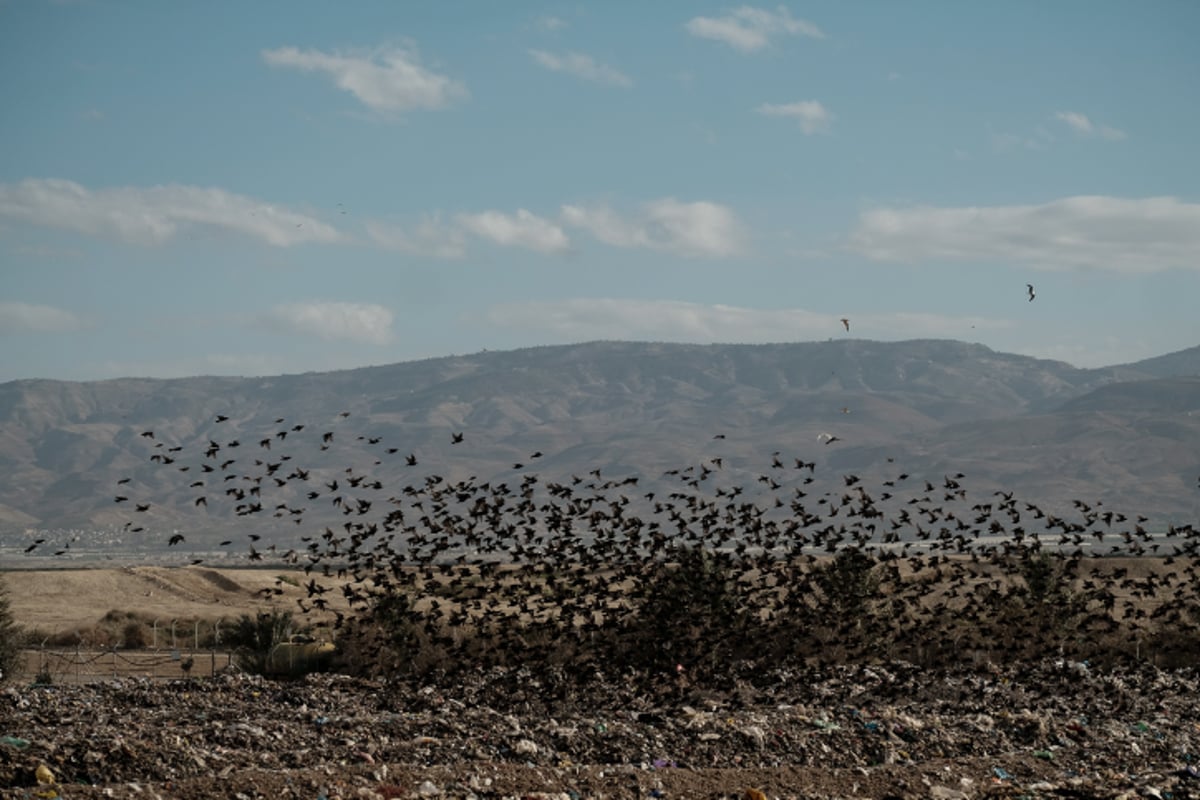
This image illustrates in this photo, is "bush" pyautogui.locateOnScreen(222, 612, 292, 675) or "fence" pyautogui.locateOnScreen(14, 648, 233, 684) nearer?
"fence" pyautogui.locateOnScreen(14, 648, 233, 684)

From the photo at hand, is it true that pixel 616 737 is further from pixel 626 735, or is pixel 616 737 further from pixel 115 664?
pixel 115 664

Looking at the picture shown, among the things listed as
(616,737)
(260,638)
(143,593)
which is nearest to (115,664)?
(260,638)

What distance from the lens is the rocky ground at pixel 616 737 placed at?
57.1ft

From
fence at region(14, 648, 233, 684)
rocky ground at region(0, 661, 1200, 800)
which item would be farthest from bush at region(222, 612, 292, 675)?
rocky ground at region(0, 661, 1200, 800)

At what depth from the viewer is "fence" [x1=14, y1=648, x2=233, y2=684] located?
1357 inches

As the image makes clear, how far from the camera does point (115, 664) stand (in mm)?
38125

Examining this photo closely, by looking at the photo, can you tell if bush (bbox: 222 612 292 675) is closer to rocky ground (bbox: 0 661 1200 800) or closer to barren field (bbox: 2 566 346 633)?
rocky ground (bbox: 0 661 1200 800)

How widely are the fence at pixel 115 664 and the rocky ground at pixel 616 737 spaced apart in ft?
15.3

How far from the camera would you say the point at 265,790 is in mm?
15797

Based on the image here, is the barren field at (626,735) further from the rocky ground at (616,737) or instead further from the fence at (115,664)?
the fence at (115,664)

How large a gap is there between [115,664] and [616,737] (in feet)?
71.5

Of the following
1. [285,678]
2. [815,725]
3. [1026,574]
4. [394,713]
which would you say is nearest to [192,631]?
[285,678]

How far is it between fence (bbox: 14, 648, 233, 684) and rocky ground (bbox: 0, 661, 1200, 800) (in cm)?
468

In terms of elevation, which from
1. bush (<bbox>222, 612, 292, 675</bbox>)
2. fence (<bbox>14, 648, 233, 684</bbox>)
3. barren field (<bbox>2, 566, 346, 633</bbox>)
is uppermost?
bush (<bbox>222, 612, 292, 675</bbox>)
